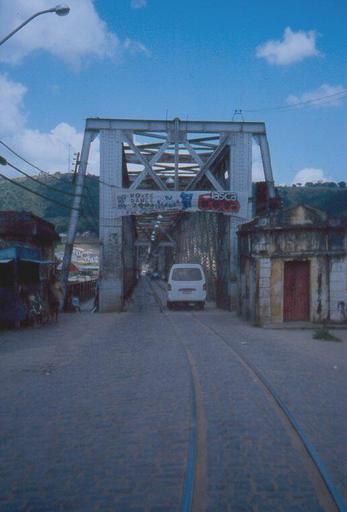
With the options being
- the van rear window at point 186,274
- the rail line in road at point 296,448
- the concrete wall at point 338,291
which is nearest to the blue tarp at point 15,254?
the van rear window at point 186,274

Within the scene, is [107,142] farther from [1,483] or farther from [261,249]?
[1,483]

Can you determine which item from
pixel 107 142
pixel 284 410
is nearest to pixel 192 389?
pixel 284 410

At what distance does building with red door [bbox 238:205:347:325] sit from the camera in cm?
1642

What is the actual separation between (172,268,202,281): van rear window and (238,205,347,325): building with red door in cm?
646

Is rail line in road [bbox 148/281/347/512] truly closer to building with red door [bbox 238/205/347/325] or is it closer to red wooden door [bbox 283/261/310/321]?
building with red door [bbox 238/205/347/325]

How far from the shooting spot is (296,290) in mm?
16703

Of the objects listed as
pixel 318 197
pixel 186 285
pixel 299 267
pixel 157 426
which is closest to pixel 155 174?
pixel 186 285

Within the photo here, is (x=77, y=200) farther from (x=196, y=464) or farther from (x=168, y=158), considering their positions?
A: (x=196, y=464)

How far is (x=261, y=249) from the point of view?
1669cm

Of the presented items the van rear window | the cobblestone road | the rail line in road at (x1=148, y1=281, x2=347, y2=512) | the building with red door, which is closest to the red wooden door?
the building with red door

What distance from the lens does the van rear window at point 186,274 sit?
75.8 ft

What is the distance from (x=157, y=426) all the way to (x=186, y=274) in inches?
677

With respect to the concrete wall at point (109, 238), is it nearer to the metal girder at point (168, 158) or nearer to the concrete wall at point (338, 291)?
the metal girder at point (168, 158)

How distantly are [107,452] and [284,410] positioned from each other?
8.23 ft
